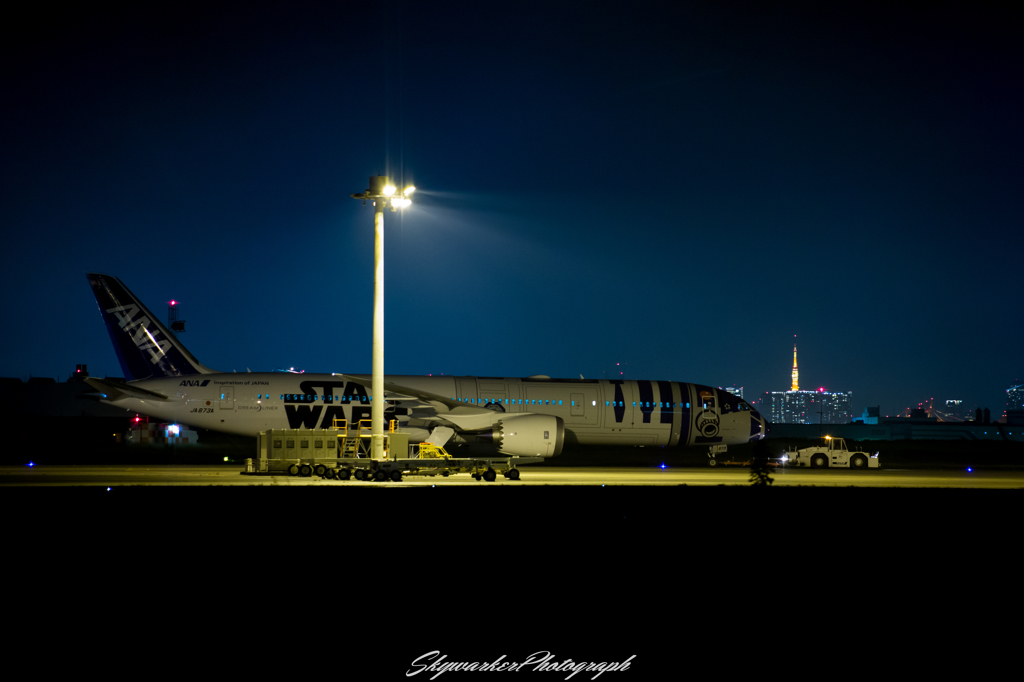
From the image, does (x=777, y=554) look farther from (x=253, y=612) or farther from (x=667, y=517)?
(x=253, y=612)

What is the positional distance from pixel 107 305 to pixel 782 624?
113 feet

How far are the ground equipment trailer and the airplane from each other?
7.44 ft

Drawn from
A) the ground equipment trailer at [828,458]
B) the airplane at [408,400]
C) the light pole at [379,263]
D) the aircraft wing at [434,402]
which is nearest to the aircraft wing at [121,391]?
the airplane at [408,400]

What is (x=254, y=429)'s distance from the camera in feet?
113

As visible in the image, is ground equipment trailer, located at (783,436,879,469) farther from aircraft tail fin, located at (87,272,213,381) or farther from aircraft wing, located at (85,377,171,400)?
aircraft wing, located at (85,377,171,400)

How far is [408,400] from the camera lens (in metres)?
35.8

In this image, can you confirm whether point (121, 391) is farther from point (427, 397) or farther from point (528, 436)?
point (528, 436)

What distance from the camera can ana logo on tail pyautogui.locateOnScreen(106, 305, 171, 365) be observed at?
3634 centimetres

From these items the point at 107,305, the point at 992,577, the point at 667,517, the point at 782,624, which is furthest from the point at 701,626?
the point at 107,305

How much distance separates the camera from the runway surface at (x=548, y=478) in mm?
24156

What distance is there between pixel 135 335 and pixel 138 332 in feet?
0.56

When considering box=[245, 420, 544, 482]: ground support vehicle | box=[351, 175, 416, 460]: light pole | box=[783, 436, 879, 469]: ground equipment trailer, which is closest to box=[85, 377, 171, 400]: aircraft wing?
box=[245, 420, 544, 482]: ground support vehicle

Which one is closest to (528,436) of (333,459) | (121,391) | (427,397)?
(333,459)

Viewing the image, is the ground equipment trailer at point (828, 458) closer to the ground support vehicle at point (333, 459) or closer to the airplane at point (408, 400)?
the airplane at point (408, 400)
